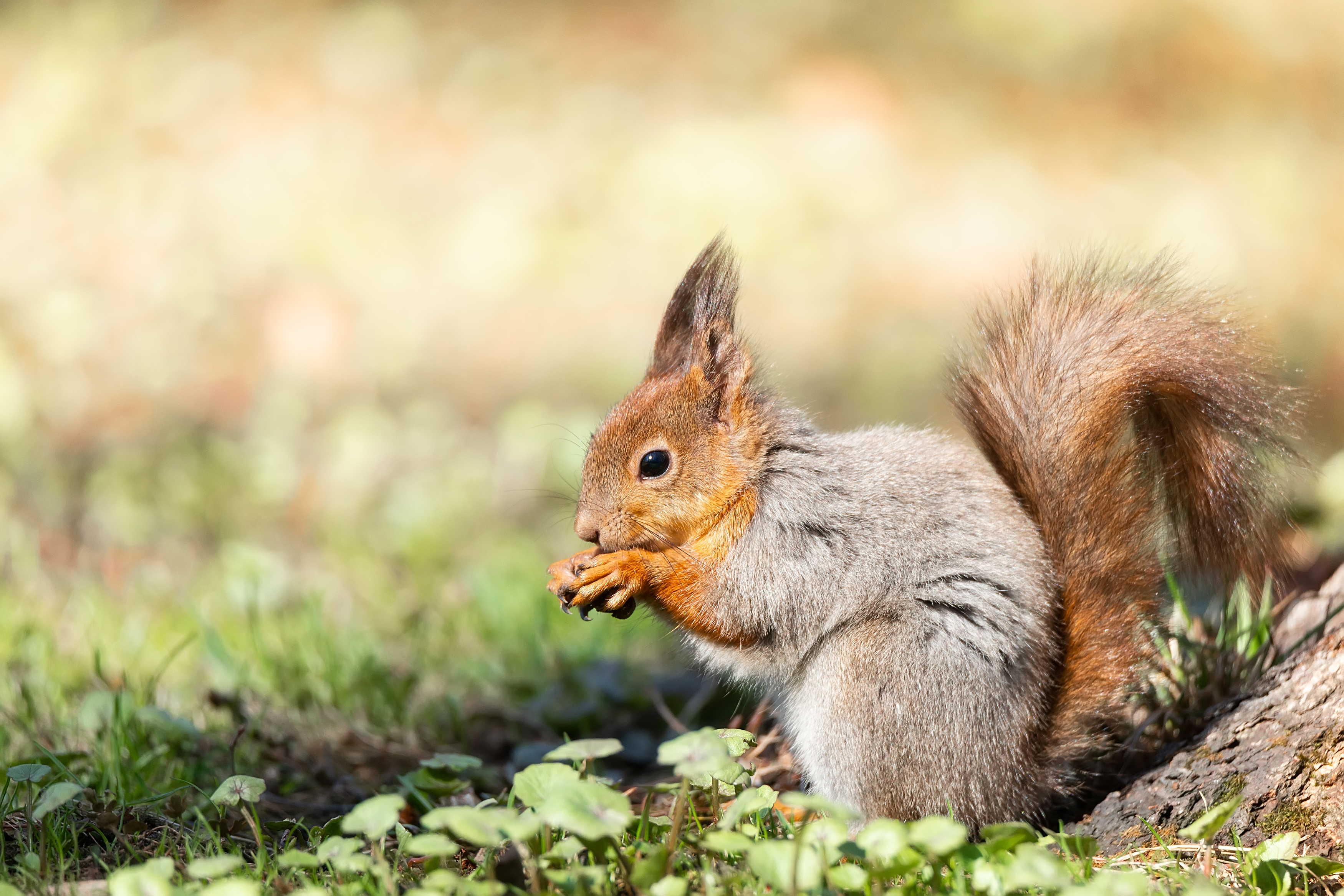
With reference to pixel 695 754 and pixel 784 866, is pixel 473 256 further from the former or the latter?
pixel 784 866

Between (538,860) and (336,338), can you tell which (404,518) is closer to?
(336,338)

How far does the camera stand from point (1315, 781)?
1.92m

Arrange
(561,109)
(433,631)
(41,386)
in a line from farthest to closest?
(561,109)
(41,386)
(433,631)

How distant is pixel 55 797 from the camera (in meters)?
1.75

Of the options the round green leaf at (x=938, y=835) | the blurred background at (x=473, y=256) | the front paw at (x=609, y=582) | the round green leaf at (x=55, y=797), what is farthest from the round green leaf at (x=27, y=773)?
the round green leaf at (x=938, y=835)

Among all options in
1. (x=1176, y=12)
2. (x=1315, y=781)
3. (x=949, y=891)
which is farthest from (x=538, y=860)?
(x=1176, y=12)

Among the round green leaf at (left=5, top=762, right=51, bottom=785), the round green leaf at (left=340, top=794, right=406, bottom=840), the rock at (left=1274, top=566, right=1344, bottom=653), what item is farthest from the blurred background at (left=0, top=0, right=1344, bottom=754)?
the round green leaf at (left=340, top=794, right=406, bottom=840)

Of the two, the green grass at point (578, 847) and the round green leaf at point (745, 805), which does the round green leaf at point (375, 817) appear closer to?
the green grass at point (578, 847)

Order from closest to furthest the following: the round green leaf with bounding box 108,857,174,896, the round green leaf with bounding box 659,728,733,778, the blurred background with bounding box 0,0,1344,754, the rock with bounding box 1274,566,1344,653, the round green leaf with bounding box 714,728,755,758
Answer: the round green leaf with bounding box 108,857,174,896 < the round green leaf with bounding box 659,728,733,778 < the round green leaf with bounding box 714,728,755,758 < the rock with bounding box 1274,566,1344,653 < the blurred background with bounding box 0,0,1344,754

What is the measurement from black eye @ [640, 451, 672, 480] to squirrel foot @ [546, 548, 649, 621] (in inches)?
7.5

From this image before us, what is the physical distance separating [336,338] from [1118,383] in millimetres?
3726

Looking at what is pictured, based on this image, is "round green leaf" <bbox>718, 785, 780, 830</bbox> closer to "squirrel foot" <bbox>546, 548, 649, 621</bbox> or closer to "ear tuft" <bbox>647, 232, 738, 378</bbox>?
"squirrel foot" <bbox>546, 548, 649, 621</bbox>

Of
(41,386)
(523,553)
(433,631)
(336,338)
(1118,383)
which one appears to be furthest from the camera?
(336,338)

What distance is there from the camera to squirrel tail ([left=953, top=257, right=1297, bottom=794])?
6.93ft
